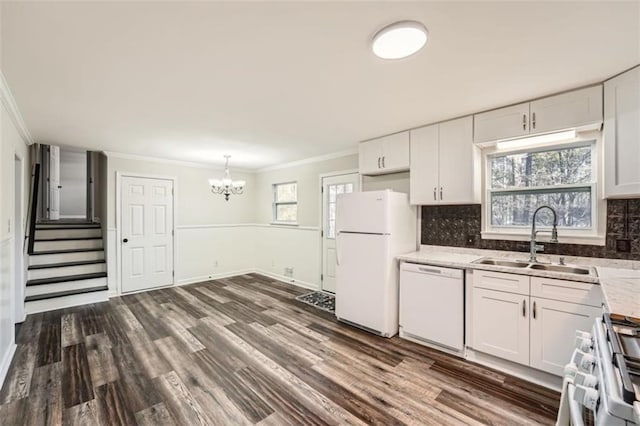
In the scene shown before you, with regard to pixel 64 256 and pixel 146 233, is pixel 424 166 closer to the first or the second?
pixel 146 233

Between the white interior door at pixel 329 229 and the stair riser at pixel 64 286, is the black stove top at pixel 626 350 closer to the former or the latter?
the white interior door at pixel 329 229

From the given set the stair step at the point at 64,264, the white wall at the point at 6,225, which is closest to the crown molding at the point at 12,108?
the white wall at the point at 6,225

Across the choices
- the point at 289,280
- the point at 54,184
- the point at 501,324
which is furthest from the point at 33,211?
the point at 501,324

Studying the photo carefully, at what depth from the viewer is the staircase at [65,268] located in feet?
13.0

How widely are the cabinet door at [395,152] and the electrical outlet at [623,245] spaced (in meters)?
1.97

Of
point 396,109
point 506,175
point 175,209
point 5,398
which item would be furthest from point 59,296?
point 506,175

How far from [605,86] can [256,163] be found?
4.87m

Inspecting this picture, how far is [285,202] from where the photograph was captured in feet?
18.9

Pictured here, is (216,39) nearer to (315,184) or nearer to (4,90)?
(4,90)

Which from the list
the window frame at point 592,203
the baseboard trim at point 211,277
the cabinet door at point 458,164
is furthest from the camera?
the baseboard trim at point 211,277

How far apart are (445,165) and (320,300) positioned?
8.89ft

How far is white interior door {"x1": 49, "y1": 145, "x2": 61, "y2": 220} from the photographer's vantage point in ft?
20.9

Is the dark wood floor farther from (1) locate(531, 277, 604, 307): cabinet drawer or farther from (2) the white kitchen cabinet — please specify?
(2) the white kitchen cabinet

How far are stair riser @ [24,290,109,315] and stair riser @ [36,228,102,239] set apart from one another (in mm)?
1449
